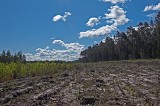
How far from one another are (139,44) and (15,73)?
3171 inches

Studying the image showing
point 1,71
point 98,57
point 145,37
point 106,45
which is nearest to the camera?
point 1,71

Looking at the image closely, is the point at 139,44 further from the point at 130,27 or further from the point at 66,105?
the point at 66,105

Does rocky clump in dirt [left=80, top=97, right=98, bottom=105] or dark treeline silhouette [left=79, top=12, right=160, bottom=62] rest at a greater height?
dark treeline silhouette [left=79, top=12, right=160, bottom=62]

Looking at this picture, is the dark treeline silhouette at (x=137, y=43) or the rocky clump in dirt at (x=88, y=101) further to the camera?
the dark treeline silhouette at (x=137, y=43)

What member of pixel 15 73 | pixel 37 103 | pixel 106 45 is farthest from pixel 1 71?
pixel 106 45

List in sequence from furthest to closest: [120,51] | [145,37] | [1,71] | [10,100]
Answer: [120,51]
[145,37]
[1,71]
[10,100]

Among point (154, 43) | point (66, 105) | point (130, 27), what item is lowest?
point (66, 105)

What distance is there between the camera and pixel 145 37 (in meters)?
109

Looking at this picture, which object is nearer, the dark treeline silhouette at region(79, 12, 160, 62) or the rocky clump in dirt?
the rocky clump in dirt

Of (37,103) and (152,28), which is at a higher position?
(152,28)

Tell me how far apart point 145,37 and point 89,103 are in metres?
98.2

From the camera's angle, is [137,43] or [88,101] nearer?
[88,101]

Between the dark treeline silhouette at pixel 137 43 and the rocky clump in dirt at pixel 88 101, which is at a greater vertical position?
the dark treeline silhouette at pixel 137 43

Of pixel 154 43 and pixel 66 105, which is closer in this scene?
pixel 66 105
